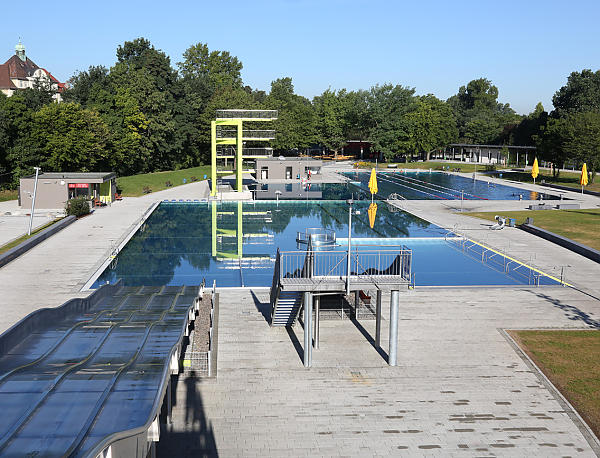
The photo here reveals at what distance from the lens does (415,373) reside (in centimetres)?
1484

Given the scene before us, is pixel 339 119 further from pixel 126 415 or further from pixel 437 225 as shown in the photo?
pixel 126 415

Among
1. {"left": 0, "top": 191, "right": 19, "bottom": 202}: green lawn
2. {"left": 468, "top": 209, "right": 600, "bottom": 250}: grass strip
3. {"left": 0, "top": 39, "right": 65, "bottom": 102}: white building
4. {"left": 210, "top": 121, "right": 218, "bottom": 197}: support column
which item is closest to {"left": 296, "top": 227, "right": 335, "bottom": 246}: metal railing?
{"left": 468, "top": 209, "right": 600, "bottom": 250}: grass strip

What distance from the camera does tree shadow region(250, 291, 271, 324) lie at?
744 inches

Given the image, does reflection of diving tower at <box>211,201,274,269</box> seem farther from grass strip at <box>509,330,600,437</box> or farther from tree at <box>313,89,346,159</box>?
tree at <box>313,89,346,159</box>

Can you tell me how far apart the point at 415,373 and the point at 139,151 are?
62.0m

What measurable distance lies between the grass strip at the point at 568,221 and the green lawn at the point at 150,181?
106 ft

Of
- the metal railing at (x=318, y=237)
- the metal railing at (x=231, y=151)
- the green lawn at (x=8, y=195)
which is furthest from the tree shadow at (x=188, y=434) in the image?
the metal railing at (x=231, y=151)

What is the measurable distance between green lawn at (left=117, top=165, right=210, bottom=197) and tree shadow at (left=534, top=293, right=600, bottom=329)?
4138cm

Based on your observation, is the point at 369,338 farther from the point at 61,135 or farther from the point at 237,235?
the point at 61,135

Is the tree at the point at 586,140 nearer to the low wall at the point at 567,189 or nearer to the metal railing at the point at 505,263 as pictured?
the low wall at the point at 567,189

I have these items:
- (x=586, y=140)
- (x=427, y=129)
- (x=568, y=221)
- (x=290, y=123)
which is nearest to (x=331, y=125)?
(x=290, y=123)

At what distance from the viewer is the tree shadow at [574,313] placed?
742 inches

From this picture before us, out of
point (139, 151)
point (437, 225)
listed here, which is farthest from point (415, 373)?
point (139, 151)

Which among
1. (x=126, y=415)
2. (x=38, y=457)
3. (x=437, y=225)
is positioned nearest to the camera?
(x=38, y=457)
